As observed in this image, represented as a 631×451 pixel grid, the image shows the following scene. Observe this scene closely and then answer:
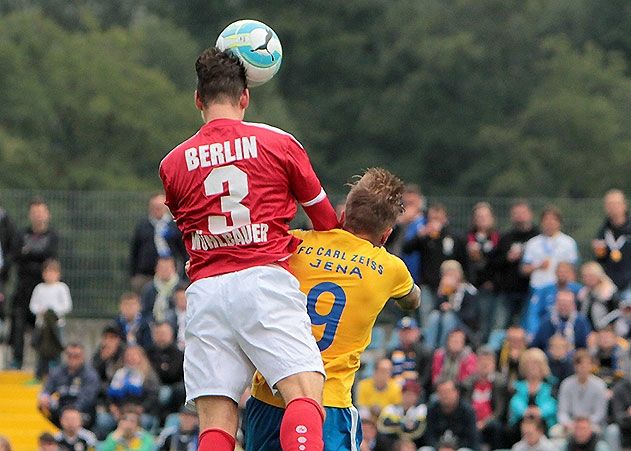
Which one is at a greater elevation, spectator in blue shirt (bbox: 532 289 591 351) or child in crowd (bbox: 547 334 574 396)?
spectator in blue shirt (bbox: 532 289 591 351)

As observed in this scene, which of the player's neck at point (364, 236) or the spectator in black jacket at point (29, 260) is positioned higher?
the spectator in black jacket at point (29, 260)

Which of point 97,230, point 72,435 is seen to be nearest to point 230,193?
point 72,435

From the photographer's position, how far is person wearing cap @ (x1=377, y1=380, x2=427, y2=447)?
47.7ft

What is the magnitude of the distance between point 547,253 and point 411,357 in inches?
73.0

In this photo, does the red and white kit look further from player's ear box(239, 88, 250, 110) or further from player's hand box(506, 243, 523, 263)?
player's hand box(506, 243, 523, 263)

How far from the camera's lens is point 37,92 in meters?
43.3

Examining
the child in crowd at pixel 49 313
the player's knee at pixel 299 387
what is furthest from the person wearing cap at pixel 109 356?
the player's knee at pixel 299 387

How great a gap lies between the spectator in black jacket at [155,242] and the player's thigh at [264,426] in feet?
30.7

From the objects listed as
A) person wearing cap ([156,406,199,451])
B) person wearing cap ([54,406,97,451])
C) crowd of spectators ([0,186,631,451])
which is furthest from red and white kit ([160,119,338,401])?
person wearing cap ([54,406,97,451])

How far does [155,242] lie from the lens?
1725 cm

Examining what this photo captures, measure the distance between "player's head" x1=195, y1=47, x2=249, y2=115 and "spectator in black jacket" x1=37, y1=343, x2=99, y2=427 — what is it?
8437mm

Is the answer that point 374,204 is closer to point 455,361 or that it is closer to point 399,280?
point 399,280

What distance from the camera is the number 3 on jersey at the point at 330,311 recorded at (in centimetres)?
777

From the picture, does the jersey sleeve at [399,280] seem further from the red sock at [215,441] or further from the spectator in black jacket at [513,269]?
the spectator in black jacket at [513,269]
